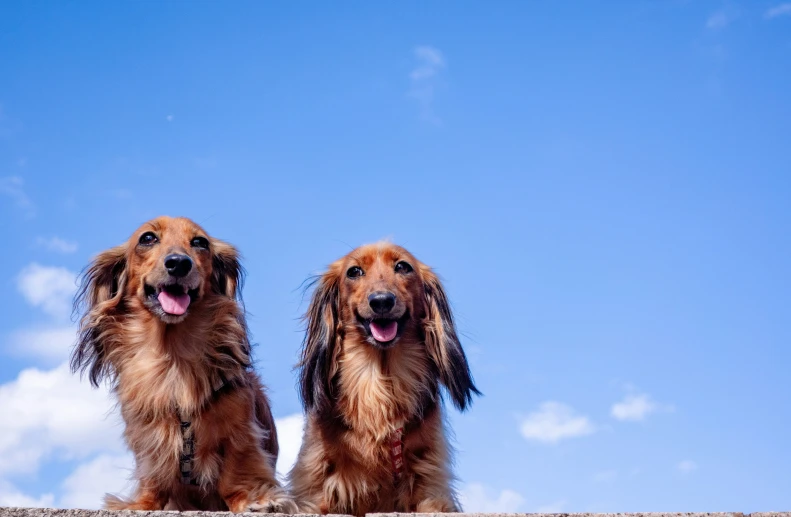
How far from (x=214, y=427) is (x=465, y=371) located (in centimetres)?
153

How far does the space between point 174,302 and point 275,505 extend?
1158 mm

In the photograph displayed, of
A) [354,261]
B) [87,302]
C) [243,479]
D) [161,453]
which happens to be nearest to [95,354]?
[87,302]

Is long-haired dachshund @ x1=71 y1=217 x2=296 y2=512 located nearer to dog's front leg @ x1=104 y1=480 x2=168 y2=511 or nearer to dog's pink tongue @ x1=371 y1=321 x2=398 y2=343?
dog's front leg @ x1=104 y1=480 x2=168 y2=511

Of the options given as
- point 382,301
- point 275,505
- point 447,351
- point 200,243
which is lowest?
point 275,505

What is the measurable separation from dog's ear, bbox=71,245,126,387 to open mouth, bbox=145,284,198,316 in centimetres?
35

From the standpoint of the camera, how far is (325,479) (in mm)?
4832

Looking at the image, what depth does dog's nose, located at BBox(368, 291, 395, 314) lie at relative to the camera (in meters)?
4.97

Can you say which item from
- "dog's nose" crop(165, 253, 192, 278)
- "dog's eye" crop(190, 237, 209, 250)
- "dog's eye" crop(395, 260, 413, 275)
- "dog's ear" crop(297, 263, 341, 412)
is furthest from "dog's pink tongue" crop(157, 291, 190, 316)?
"dog's eye" crop(395, 260, 413, 275)

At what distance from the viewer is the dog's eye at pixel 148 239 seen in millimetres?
4875

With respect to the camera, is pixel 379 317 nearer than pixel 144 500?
No

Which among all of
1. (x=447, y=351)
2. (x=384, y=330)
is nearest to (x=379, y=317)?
(x=384, y=330)

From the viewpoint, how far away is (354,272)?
5.30 m

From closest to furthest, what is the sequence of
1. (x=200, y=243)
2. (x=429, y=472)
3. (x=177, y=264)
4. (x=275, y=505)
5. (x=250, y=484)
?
(x=275, y=505)
(x=250, y=484)
(x=177, y=264)
(x=429, y=472)
(x=200, y=243)

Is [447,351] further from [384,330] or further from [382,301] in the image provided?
[382,301]
